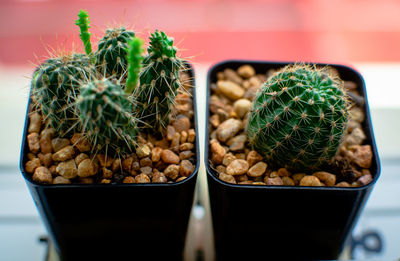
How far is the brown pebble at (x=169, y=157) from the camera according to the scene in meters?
0.75

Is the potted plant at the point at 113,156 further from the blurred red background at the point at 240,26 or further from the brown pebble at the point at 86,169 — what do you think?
the blurred red background at the point at 240,26

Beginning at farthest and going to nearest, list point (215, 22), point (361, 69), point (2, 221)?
1. point (215, 22)
2. point (361, 69)
3. point (2, 221)

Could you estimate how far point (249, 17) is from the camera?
1625 mm

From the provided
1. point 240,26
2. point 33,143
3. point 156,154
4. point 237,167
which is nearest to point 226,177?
point 237,167

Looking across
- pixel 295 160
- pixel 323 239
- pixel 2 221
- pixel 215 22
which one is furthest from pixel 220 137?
pixel 215 22

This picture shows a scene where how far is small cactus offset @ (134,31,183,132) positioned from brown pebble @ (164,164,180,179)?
8 centimetres

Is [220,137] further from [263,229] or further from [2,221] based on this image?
[2,221]

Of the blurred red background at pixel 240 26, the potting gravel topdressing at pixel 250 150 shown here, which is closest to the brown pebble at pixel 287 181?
the potting gravel topdressing at pixel 250 150

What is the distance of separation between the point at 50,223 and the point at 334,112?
1.76 ft

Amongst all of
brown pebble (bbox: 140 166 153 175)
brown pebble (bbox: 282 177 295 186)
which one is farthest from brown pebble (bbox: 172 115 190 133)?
brown pebble (bbox: 282 177 295 186)

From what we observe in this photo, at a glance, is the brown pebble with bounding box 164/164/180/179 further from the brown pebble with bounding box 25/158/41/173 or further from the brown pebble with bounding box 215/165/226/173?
the brown pebble with bounding box 25/158/41/173

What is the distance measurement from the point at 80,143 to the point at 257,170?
1.08ft

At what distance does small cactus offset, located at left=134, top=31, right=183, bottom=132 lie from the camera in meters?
0.67

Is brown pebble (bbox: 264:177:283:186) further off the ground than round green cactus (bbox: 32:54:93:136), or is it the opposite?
round green cactus (bbox: 32:54:93:136)
